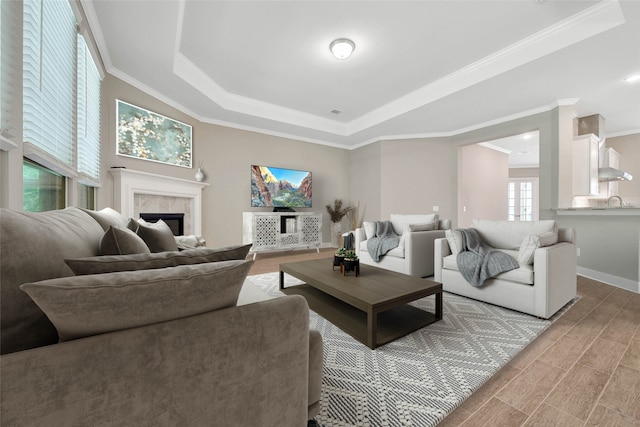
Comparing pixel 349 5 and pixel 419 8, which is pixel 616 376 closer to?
pixel 419 8

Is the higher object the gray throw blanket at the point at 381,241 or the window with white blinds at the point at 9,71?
the window with white blinds at the point at 9,71

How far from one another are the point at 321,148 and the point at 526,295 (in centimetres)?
496

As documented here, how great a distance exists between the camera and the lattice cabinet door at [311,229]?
17.6 ft

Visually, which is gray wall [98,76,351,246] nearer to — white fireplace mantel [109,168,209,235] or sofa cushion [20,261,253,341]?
white fireplace mantel [109,168,209,235]

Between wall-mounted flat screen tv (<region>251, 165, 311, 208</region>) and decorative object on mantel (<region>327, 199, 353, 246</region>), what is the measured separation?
2.08 feet

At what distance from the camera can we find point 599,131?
4285 mm

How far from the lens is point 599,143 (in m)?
4.30

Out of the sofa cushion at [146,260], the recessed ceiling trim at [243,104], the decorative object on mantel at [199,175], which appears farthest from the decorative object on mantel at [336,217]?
the sofa cushion at [146,260]

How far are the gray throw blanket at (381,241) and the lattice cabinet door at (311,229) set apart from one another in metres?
1.83

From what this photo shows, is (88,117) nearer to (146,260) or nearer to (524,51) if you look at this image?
(146,260)

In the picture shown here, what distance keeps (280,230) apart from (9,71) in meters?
3.99

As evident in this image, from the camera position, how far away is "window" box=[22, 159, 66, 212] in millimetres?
1641

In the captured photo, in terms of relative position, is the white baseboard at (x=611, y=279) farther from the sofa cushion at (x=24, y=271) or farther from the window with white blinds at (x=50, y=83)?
the window with white blinds at (x=50, y=83)

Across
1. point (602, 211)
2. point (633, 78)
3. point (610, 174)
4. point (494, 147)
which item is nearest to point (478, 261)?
point (602, 211)
